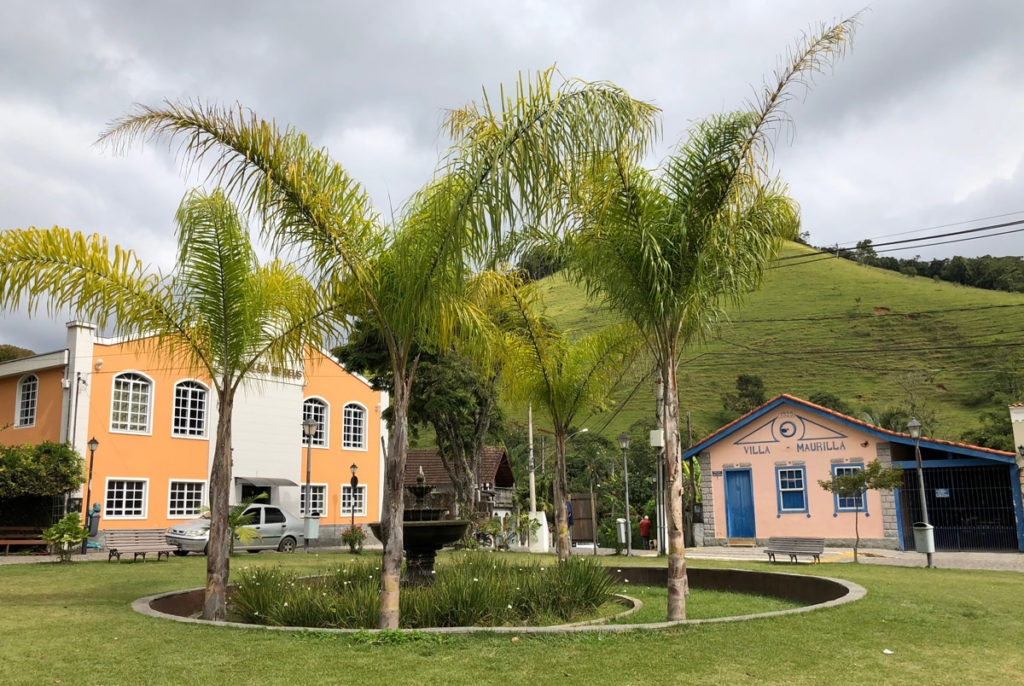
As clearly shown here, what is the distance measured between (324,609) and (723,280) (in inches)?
222

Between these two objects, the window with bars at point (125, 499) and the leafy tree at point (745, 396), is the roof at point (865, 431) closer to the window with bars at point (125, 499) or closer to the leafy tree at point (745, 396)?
the window with bars at point (125, 499)

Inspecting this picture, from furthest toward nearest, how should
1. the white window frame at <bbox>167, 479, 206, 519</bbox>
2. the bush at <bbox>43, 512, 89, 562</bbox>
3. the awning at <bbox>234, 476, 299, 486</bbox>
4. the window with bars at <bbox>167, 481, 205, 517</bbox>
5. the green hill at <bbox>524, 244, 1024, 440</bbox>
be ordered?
the green hill at <bbox>524, 244, 1024, 440</bbox> < the awning at <bbox>234, 476, 299, 486</bbox> < the window with bars at <bbox>167, 481, 205, 517</bbox> < the white window frame at <bbox>167, 479, 206, 519</bbox> < the bush at <bbox>43, 512, 89, 562</bbox>

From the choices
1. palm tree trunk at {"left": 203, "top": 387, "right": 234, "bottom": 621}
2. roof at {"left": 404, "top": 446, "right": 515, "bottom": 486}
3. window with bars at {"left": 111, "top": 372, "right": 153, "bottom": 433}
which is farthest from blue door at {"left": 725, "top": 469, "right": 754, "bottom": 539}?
palm tree trunk at {"left": 203, "top": 387, "right": 234, "bottom": 621}

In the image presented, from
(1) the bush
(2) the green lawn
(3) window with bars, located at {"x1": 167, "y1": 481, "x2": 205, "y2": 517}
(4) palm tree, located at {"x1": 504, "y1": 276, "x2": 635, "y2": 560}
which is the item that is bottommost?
(2) the green lawn

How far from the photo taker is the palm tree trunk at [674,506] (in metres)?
8.01

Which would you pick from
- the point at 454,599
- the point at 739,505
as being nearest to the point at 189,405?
the point at 739,505

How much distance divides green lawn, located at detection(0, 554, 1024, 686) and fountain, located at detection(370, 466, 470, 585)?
323 centimetres

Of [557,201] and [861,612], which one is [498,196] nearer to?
[557,201]

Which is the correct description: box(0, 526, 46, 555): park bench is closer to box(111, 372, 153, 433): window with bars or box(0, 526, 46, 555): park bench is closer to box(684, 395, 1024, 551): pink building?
box(111, 372, 153, 433): window with bars

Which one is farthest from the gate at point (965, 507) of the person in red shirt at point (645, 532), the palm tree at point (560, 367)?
the palm tree at point (560, 367)

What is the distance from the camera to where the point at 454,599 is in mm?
8531

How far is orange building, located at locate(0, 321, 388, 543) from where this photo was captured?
25.2 metres

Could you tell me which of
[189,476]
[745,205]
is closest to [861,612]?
[745,205]

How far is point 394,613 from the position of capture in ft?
24.8
